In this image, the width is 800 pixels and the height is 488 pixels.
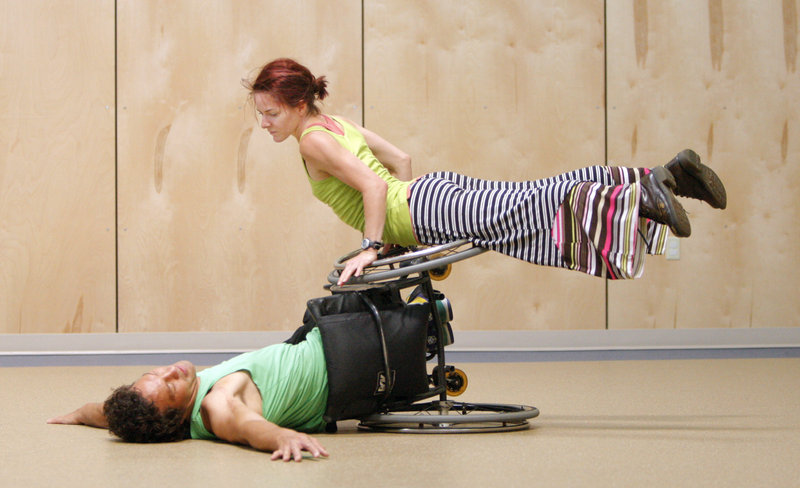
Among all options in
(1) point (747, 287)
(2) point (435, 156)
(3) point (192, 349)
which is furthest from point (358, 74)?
(1) point (747, 287)

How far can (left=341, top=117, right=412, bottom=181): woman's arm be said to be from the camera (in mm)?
2836

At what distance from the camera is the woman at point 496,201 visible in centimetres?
221

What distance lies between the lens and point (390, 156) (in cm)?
287

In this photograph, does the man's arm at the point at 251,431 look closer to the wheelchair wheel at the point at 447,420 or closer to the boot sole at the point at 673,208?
the wheelchair wheel at the point at 447,420

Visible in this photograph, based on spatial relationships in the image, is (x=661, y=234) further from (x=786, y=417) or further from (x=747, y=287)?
(x=747, y=287)

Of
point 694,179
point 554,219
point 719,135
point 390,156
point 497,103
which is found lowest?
point 554,219

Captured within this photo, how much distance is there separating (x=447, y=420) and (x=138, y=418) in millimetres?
786

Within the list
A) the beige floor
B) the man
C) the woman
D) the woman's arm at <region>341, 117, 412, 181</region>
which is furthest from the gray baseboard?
the man

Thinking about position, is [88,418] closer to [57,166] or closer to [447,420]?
[447,420]

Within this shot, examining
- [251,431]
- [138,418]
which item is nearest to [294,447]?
[251,431]

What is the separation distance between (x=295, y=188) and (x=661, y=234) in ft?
9.16

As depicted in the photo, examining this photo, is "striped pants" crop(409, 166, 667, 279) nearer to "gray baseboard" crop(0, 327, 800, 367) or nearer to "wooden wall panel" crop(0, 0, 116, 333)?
"gray baseboard" crop(0, 327, 800, 367)

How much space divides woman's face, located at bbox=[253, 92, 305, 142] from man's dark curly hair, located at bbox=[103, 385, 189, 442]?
83 cm

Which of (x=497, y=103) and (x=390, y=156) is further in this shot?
(x=497, y=103)
